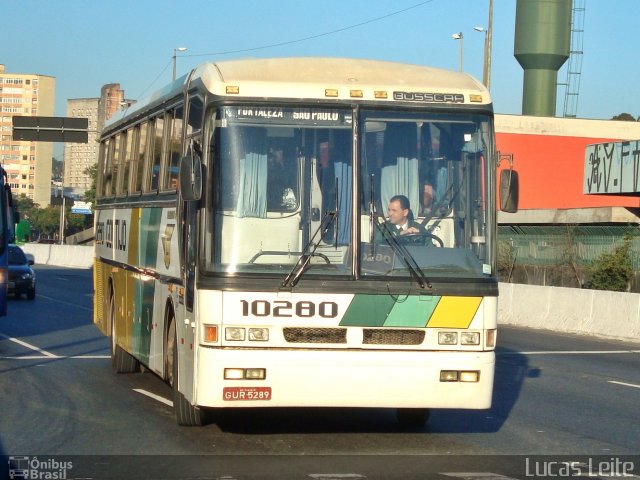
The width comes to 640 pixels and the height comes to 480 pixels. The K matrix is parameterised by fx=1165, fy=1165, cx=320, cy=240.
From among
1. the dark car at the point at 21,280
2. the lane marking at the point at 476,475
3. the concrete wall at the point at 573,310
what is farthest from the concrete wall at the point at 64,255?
the lane marking at the point at 476,475

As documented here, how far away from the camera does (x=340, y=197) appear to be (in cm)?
955

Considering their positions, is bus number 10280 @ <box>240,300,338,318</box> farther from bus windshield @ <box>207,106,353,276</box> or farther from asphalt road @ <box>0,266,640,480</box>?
asphalt road @ <box>0,266,640,480</box>

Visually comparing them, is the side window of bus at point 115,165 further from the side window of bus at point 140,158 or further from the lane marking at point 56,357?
the lane marking at point 56,357

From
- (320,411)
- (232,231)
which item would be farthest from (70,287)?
(232,231)

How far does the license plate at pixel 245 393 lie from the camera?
30.3 feet

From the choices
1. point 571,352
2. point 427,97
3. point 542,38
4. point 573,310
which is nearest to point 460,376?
point 427,97

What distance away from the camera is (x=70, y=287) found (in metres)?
38.4

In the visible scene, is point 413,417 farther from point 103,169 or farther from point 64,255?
point 64,255

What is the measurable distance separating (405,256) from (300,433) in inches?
83.5

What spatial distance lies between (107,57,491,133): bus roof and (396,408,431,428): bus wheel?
3030mm

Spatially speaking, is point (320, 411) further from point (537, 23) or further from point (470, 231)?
point (537, 23)

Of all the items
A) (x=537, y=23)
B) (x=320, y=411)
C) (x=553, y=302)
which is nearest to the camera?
(x=320, y=411)

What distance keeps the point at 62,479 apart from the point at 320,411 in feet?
14.0

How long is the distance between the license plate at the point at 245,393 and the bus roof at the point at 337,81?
2.39 m
